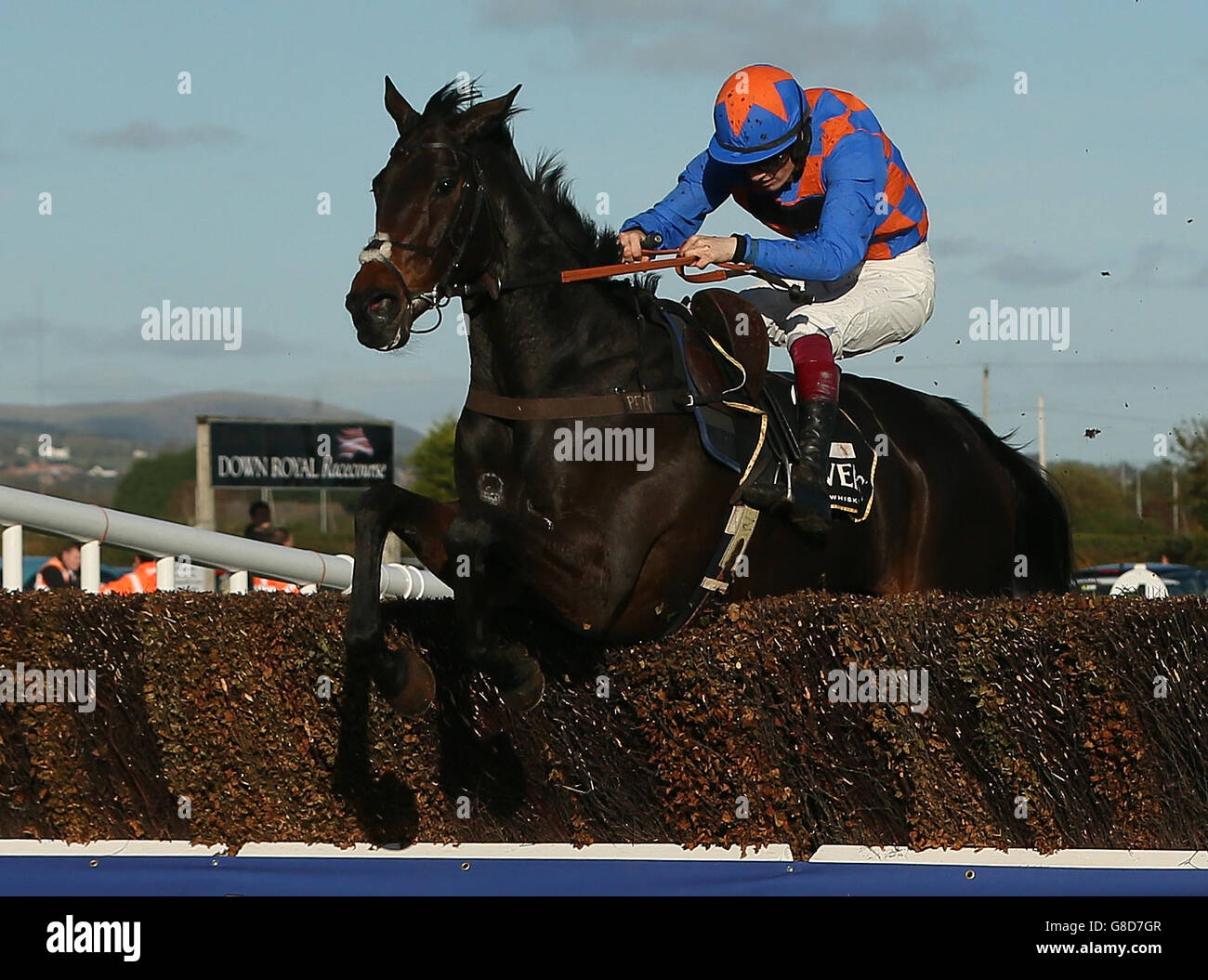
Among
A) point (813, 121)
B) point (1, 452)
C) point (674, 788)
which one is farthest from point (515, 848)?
point (1, 452)

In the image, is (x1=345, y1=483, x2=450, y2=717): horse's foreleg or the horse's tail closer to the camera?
(x1=345, y1=483, x2=450, y2=717): horse's foreleg

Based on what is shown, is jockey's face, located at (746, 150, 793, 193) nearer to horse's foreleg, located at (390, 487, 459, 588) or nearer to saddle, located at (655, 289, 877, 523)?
saddle, located at (655, 289, 877, 523)

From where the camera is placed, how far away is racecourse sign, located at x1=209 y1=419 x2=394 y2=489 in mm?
23516

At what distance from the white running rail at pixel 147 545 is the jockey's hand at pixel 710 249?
2.11 m

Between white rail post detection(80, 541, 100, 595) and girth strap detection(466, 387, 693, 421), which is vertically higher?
girth strap detection(466, 387, 693, 421)

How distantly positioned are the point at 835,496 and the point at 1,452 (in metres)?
168

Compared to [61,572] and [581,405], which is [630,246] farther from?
[61,572]

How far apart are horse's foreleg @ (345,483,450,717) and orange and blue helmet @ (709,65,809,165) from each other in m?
1.58

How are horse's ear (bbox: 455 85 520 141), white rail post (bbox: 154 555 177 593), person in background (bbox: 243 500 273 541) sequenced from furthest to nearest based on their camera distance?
person in background (bbox: 243 500 273 541) < white rail post (bbox: 154 555 177 593) < horse's ear (bbox: 455 85 520 141)

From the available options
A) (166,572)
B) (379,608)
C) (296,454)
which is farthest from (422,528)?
(296,454)

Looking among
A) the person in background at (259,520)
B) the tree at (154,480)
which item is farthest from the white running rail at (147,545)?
the tree at (154,480)

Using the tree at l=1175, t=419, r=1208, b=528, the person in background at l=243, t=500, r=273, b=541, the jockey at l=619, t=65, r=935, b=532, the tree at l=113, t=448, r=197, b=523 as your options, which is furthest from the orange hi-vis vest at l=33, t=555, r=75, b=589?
the tree at l=113, t=448, r=197, b=523

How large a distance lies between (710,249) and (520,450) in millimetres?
889

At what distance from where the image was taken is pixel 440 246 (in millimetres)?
4480
